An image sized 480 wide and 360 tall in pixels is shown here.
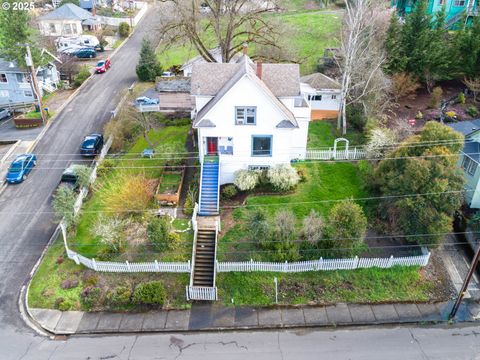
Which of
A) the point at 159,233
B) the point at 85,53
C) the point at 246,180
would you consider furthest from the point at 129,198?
the point at 85,53

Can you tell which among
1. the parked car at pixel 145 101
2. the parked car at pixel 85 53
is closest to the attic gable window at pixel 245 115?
the parked car at pixel 145 101

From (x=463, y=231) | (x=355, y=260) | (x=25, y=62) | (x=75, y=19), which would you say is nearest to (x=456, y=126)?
(x=463, y=231)

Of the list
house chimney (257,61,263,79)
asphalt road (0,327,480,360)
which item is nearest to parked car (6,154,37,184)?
asphalt road (0,327,480,360)

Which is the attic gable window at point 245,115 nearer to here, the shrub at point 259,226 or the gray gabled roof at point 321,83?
the shrub at point 259,226

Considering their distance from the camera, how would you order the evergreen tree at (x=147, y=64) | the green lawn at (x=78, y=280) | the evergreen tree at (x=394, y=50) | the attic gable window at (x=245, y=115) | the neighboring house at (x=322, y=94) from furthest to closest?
the evergreen tree at (x=147, y=64), the evergreen tree at (x=394, y=50), the neighboring house at (x=322, y=94), the attic gable window at (x=245, y=115), the green lawn at (x=78, y=280)

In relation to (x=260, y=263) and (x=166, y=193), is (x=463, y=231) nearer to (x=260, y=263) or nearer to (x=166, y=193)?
(x=260, y=263)

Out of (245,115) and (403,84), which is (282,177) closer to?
(245,115)
